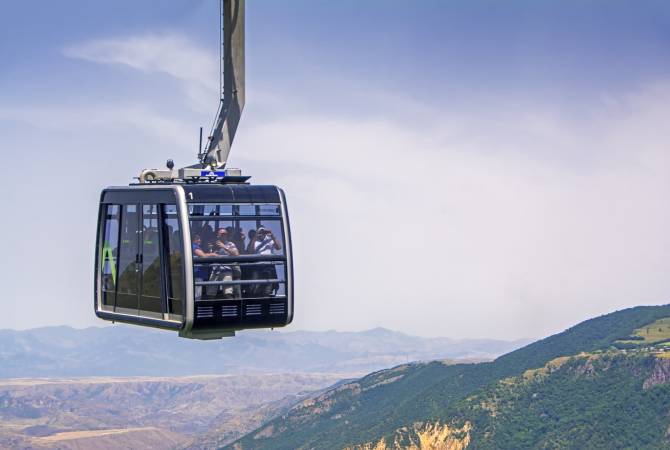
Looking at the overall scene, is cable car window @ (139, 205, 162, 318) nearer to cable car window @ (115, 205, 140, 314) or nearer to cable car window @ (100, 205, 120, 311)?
cable car window @ (115, 205, 140, 314)

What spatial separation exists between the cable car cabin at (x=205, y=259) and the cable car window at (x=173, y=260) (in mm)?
25

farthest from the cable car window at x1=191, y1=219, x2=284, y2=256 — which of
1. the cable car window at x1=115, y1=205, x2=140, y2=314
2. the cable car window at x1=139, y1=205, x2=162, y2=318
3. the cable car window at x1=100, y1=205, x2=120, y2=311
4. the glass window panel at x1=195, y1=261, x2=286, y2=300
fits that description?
the cable car window at x1=100, y1=205, x2=120, y2=311

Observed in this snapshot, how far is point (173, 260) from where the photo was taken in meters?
26.6

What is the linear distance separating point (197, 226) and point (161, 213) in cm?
127

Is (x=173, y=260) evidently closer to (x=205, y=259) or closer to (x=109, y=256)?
(x=205, y=259)

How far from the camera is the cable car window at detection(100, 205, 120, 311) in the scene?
1170 inches

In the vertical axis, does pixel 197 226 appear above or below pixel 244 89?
below

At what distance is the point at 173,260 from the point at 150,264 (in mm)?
1254

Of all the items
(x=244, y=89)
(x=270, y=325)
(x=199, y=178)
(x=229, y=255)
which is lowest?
(x=270, y=325)

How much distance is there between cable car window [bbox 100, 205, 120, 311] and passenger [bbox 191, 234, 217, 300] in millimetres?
4185

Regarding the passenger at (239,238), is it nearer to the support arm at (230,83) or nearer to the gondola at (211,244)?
the gondola at (211,244)

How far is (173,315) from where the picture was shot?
2653cm

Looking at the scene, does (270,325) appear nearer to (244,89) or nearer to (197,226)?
(197,226)

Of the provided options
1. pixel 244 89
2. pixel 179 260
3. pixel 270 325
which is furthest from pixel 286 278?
pixel 244 89
